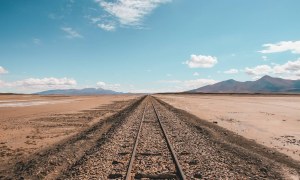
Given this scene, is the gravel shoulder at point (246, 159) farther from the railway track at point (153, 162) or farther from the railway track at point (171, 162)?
the railway track at point (153, 162)

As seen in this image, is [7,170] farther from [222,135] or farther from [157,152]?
[222,135]

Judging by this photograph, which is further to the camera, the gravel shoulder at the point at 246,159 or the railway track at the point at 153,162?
the gravel shoulder at the point at 246,159

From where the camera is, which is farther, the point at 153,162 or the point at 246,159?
the point at 246,159

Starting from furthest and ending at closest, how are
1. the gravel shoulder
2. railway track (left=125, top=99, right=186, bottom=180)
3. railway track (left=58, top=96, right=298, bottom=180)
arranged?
the gravel shoulder < railway track (left=58, top=96, right=298, bottom=180) < railway track (left=125, top=99, right=186, bottom=180)

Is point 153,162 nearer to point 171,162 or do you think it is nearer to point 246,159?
point 171,162

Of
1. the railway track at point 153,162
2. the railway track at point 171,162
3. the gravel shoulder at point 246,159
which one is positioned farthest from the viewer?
the gravel shoulder at point 246,159

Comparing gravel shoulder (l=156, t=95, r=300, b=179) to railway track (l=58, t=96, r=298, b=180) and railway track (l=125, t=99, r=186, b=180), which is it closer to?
railway track (l=58, t=96, r=298, b=180)

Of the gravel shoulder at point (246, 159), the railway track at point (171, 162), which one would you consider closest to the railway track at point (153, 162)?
the railway track at point (171, 162)

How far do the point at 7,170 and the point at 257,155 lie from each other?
917cm

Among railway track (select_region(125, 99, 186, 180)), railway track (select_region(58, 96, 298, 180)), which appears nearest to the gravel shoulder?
railway track (select_region(58, 96, 298, 180))

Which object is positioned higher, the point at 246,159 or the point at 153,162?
the point at 153,162

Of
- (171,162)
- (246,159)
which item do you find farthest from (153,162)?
(246,159)

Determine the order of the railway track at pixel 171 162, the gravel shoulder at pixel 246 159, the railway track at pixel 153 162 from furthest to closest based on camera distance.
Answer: the gravel shoulder at pixel 246 159 → the railway track at pixel 171 162 → the railway track at pixel 153 162

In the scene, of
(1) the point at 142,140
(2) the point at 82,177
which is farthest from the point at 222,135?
(2) the point at 82,177
